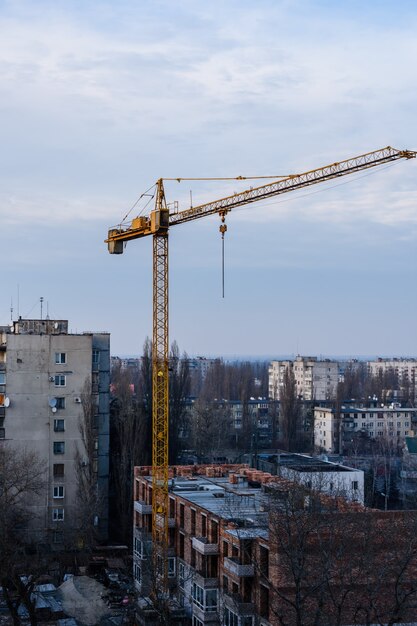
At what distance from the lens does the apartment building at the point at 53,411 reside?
30.7 meters

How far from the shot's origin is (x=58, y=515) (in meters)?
30.7

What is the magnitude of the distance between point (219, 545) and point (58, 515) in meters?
12.6

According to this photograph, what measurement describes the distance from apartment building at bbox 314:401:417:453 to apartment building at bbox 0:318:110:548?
2445 centimetres

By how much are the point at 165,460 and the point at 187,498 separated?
277cm

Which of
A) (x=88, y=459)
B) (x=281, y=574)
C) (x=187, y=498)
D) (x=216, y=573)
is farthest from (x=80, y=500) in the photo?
(x=281, y=574)

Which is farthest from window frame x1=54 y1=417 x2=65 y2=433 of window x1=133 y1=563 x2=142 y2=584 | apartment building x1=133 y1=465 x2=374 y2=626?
window x1=133 y1=563 x2=142 y2=584

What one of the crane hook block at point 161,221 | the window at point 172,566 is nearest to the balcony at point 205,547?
the window at point 172,566

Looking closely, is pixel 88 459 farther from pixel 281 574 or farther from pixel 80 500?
pixel 281 574

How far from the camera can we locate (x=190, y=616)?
21141 millimetres

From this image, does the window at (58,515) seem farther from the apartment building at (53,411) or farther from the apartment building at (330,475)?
the apartment building at (330,475)

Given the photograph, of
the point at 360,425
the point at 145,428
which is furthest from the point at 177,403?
the point at 360,425

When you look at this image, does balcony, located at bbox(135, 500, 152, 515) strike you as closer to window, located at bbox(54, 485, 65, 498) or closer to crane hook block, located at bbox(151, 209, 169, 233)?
window, located at bbox(54, 485, 65, 498)

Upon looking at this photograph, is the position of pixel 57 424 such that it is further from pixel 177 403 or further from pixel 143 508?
pixel 177 403

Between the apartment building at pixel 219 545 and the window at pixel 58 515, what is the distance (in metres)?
4.87
